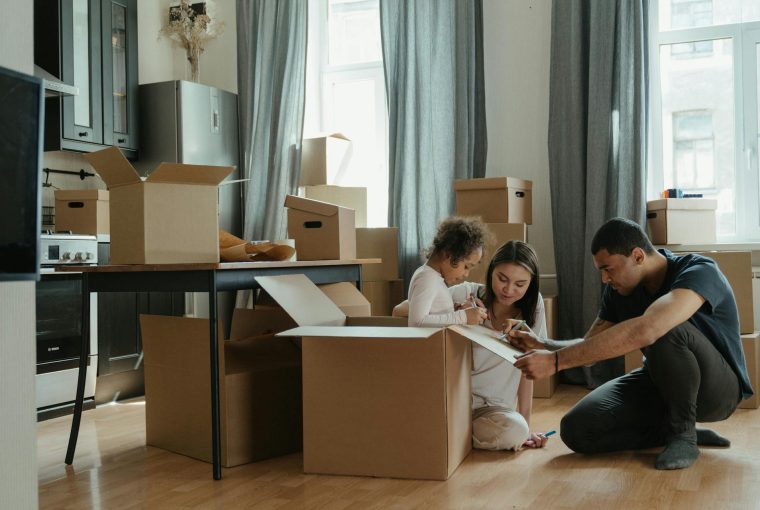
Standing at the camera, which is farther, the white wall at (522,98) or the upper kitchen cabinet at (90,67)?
the white wall at (522,98)

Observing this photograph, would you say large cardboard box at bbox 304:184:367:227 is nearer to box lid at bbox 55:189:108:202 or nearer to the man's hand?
box lid at bbox 55:189:108:202

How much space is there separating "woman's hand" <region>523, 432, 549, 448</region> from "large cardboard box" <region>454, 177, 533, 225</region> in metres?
1.38

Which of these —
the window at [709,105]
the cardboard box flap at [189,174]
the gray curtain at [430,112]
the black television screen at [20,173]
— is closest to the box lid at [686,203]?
the window at [709,105]

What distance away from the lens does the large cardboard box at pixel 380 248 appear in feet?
13.9

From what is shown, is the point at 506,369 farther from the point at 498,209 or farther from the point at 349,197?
the point at 349,197

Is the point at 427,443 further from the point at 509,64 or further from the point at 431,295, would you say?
the point at 509,64

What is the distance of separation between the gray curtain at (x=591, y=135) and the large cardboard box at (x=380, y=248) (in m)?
0.86

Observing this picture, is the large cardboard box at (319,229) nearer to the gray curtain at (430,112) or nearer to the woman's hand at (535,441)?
the woman's hand at (535,441)

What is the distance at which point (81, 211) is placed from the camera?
3.96 meters

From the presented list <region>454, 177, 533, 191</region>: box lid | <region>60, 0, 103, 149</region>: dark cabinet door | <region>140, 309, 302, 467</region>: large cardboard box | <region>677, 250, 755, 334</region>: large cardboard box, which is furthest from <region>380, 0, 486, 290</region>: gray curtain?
<region>140, 309, 302, 467</region>: large cardboard box

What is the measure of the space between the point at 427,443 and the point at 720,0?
3.04 m

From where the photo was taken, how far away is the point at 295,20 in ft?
15.6

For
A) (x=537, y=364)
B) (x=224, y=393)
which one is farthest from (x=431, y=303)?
(x=224, y=393)

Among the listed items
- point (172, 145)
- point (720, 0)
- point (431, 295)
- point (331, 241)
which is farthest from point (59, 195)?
point (720, 0)
